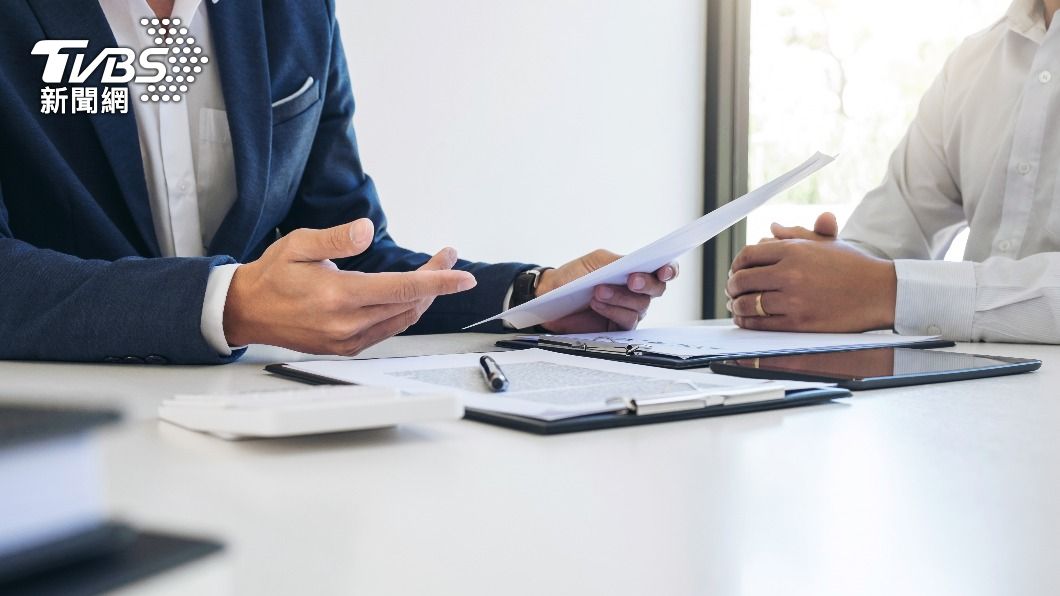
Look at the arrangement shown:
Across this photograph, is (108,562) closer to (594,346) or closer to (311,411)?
(311,411)

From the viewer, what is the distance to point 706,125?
11.9 ft

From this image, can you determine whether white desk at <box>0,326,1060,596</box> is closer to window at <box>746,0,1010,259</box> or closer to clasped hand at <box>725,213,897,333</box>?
clasped hand at <box>725,213,897,333</box>

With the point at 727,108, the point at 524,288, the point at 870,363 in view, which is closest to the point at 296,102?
the point at 524,288

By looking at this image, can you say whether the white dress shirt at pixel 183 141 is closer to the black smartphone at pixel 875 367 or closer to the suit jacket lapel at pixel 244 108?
the suit jacket lapel at pixel 244 108

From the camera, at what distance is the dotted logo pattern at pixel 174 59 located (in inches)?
55.7

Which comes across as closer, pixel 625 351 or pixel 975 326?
pixel 625 351

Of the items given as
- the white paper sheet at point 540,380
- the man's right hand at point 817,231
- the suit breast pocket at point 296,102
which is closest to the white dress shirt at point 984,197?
the man's right hand at point 817,231

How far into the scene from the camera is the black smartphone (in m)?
0.83

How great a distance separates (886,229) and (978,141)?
0.25 meters

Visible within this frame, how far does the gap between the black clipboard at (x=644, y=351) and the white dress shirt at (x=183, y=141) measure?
1.85 ft

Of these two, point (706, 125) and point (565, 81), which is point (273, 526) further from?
point (706, 125)

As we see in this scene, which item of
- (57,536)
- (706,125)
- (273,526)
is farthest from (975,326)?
(706,125)

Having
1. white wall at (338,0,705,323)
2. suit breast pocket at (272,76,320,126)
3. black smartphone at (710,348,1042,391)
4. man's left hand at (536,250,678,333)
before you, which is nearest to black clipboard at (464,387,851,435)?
black smartphone at (710,348,1042,391)

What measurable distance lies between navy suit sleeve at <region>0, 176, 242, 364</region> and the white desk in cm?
26
